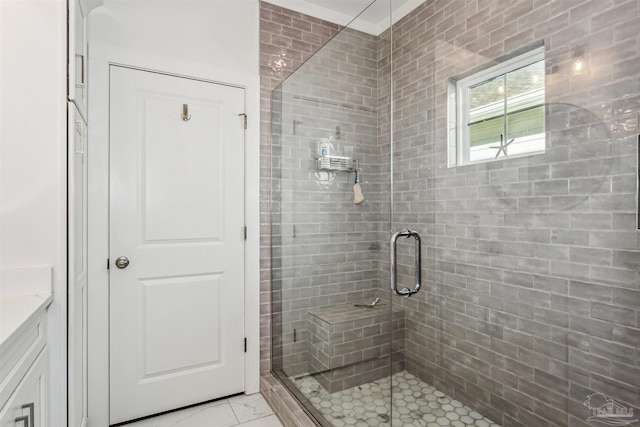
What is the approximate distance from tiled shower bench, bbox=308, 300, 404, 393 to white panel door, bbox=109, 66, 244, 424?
2.02 ft

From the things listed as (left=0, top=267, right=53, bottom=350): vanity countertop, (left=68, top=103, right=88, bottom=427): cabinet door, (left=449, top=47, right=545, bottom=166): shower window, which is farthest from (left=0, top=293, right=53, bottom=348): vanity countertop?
(left=449, top=47, right=545, bottom=166): shower window

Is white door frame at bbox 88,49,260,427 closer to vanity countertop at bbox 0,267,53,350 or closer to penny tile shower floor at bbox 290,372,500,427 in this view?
vanity countertop at bbox 0,267,53,350

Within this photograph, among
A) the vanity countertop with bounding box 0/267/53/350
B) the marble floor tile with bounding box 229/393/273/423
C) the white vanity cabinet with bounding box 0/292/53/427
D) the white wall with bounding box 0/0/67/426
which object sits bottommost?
A: the marble floor tile with bounding box 229/393/273/423

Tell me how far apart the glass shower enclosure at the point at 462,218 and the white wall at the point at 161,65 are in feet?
0.57

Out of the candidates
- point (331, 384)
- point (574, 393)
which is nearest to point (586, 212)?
point (574, 393)

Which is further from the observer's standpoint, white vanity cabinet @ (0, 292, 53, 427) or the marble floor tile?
the marble floor tile

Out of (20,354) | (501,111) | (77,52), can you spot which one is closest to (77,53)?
(77,52)

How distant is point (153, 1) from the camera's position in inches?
78.1

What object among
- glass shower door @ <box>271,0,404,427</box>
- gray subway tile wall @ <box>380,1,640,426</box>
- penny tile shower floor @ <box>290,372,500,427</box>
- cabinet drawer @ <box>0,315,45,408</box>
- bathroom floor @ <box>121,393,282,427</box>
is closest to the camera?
cabinet drawer @ <box>0,315,45,408</box>

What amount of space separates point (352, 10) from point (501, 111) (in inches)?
64.6

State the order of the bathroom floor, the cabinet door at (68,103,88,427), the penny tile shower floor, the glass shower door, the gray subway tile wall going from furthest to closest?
the bathroom floor, the glass shower door, the penny tile shower floor, the cabinet door at (68,103,88,427), the gray subway tile wall

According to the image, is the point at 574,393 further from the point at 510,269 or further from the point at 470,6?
the point at 470,6

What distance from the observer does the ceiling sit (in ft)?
6.02

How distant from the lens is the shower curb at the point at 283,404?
5.98 ft
